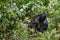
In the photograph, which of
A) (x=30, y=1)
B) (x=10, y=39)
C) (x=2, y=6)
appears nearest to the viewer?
(x=10, y=39)

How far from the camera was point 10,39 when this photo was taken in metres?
2.93

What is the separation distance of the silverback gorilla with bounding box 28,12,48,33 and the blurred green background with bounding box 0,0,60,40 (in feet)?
0.22

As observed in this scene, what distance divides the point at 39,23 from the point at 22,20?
1.17ft

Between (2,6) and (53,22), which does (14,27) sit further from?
(53,22)

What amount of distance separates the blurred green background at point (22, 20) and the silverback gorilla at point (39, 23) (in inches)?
2.7

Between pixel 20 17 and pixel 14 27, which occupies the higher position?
Answer: pixel 20 17

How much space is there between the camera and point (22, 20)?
338 cm

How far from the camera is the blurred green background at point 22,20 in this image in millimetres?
2984

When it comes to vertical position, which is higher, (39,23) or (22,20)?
(22,20)

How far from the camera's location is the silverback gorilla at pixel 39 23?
10.2ft

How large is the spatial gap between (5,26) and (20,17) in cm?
41

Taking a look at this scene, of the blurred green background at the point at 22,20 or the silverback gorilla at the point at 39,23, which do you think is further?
the silverback gorilla at the point at 39,23

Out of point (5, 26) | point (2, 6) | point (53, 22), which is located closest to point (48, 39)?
point (53, 22)

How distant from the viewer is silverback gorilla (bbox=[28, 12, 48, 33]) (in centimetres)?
312
